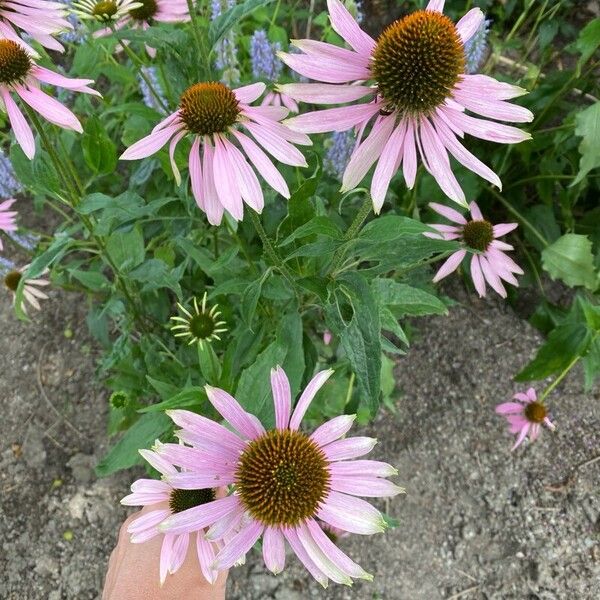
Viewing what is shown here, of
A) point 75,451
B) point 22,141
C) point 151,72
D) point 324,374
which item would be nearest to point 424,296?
point 324,374

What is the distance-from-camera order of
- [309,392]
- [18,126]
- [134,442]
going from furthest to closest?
1. [134,442]
2. [18,126]
3. [309,392]

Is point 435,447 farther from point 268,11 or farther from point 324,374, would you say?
point 268,11

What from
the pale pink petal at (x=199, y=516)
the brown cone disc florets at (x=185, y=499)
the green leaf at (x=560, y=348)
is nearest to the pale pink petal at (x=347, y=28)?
the pale pink petal at (x=199, y=516)

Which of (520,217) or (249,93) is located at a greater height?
(249,93)

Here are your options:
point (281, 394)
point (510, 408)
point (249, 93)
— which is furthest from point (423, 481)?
point (249, 93)

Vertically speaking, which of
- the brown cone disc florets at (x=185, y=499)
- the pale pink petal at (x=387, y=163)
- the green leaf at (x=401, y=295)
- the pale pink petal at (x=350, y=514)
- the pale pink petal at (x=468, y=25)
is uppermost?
the pale pink petal at (x=468, y=25)

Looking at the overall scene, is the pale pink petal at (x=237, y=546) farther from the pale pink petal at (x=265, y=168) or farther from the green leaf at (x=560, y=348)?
the green leaf at (x=560, y=348)

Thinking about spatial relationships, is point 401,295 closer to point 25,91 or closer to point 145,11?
point 25,91
